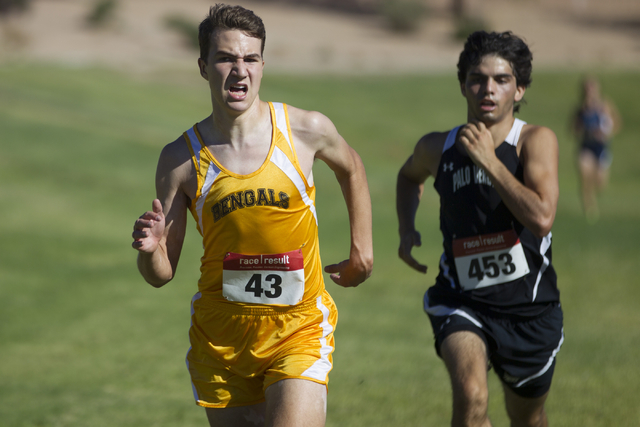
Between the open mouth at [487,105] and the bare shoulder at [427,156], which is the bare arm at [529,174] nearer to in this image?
the open mouth at [487,105]

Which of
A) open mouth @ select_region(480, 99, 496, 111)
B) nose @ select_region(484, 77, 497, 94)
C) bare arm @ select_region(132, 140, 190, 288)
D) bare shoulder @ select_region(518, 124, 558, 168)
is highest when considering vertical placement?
nose @ select_region(484, 77, 497, 94)

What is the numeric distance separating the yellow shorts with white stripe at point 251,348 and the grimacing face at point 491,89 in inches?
55.0

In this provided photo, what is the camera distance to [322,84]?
2780 centimetres

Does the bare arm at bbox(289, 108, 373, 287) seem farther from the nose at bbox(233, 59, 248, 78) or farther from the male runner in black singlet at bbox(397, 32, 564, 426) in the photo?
the male runner in black singlet at bbox(397, 32, 564, 426)

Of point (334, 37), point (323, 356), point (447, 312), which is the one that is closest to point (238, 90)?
point (323, 356)

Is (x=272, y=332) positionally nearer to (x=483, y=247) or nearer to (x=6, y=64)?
(x=483, y=247)

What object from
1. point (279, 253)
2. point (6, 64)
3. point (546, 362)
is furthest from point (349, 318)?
point (6, 64)

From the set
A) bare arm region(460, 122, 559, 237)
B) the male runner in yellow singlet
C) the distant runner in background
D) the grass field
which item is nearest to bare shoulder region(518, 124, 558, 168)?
bare arm region(460, 122, 559, 237)

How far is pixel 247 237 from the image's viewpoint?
10.6 feet

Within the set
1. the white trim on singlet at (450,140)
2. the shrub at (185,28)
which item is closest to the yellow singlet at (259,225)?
the white trim on singlet at (450,140)

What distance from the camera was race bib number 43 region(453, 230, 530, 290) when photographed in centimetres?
371

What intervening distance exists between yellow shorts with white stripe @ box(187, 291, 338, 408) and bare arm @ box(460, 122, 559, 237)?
1.11 m

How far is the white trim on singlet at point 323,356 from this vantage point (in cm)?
319

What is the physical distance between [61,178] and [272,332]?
10.8 metres
